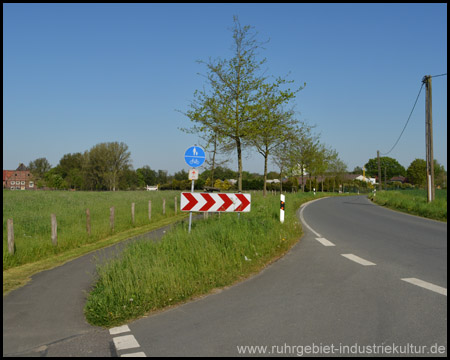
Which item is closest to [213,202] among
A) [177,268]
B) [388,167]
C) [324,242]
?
[324,242]

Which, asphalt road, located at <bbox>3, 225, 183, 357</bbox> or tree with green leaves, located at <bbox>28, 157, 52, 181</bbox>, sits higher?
tree with green leaves, located at <bbox>28, 157, 52, 181</bbox>

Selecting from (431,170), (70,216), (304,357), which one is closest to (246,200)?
(304,357)

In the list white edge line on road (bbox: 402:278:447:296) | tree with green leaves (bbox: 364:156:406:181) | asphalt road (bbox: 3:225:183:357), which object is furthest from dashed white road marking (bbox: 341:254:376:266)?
tree with green leaves (bbox: 364:156:406:181)

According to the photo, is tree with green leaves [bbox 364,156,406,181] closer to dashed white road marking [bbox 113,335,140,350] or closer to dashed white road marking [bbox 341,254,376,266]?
dashed white road marking [bbox 341,254,376,266]

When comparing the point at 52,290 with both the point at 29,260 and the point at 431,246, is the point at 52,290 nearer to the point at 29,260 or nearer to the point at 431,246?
the point at 29,260

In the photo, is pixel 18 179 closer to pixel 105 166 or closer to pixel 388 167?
pixel 105 166

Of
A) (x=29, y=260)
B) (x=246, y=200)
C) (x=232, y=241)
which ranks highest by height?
(x=246, y=200)

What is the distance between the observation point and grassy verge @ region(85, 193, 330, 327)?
17.1ft

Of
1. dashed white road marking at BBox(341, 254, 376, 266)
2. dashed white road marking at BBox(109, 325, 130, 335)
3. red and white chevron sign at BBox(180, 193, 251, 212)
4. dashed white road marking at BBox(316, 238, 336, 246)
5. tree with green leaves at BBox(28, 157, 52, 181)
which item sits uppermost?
tree with green leaves at BBox(28, 157, 52, 181)

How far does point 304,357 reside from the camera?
136 inches

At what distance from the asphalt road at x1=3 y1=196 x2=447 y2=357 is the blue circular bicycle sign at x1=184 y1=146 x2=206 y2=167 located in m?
4.68

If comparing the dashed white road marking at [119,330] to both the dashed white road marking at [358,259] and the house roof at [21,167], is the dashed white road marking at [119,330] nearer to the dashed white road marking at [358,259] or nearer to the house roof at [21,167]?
the dashed white road marking at [358,259]

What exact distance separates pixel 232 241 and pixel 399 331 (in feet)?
15.1

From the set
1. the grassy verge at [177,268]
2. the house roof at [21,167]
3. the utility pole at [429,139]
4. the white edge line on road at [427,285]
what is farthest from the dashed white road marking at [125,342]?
the house roof at [21,167]
